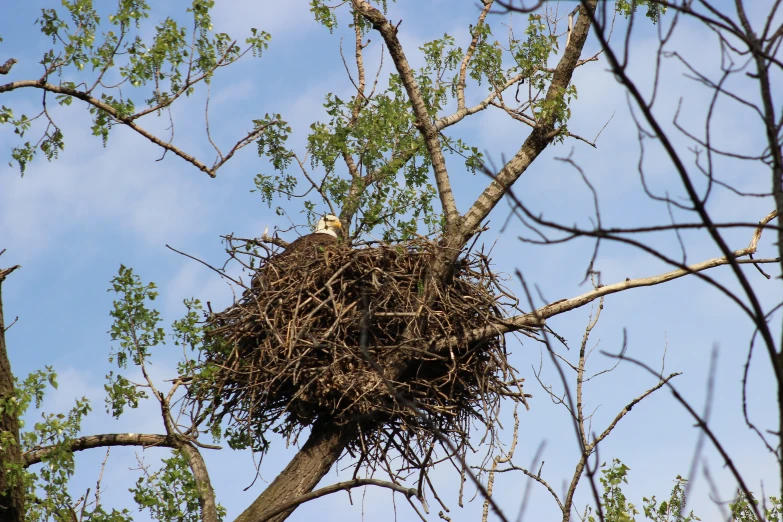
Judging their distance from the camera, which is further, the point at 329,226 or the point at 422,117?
the point at 329,226

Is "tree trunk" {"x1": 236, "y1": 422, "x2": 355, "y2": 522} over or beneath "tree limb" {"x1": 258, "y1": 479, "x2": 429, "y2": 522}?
over

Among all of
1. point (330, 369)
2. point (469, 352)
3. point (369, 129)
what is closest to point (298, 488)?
point (330, 369)

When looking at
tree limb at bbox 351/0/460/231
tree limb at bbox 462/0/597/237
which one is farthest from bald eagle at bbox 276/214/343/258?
tree limb at bbox 462/0/597/237

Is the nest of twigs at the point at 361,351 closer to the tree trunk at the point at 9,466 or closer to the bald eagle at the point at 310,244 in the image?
the bald eagle at the point at 310,244

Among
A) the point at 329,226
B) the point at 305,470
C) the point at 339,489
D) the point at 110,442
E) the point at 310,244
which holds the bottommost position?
the point at 339,489

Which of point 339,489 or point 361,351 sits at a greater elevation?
point 361,351

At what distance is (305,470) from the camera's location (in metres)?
6.20

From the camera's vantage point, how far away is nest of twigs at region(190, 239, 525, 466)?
609 cm

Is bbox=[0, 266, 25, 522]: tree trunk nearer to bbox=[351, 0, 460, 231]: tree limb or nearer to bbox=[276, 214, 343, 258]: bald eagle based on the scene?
bbox=[276, 214, 343, 258]: bald eagle

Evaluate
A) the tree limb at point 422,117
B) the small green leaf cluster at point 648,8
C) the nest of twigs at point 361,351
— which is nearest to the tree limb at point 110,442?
the nest of twigs at point 361,351

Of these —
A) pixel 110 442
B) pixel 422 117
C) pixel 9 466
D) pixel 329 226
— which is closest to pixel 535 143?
pixel 422 117

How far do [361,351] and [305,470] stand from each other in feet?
3.19

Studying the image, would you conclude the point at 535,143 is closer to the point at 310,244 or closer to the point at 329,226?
the point at 310,244

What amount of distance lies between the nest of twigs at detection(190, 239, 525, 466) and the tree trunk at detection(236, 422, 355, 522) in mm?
125
